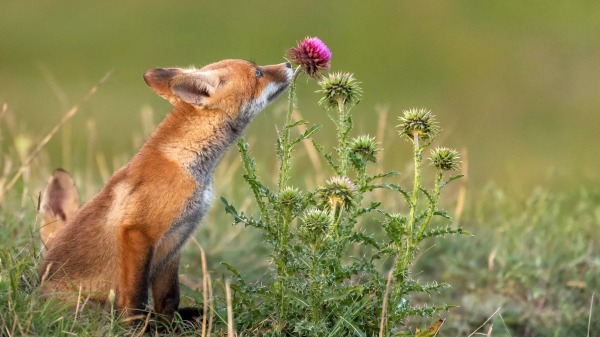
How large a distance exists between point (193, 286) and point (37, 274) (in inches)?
64.0

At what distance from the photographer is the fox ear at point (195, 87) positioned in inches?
198

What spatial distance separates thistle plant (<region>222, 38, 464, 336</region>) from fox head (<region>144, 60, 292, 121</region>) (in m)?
0.41

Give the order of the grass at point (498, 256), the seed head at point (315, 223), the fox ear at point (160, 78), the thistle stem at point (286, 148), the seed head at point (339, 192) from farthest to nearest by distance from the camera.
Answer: the grass at point (498, 256) → the fox ear at point (160, 78) → the thistle stem at point (286, 148) → the seed head at point (339, 192) → the seed head at point (315, 223)

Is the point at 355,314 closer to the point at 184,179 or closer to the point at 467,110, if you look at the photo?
the point at 184,179

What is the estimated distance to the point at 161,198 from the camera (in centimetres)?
484

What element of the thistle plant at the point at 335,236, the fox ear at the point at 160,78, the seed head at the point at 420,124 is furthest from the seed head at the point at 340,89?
the fox ear at the point at 160,78

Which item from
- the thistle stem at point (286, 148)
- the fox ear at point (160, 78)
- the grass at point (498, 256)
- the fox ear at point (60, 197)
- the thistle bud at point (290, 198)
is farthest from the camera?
the grass at point (498, 256)

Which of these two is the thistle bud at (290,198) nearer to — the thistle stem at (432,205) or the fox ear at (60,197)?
the thistle stem at (432,205)

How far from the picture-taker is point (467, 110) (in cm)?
1526

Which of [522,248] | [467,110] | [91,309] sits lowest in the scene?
[91,309]

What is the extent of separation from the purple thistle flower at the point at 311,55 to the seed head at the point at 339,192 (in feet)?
1.89

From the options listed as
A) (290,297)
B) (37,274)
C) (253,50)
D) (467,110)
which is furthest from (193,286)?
(253,50)

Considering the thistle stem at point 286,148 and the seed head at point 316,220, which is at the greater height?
the thistle stem at point 286,148

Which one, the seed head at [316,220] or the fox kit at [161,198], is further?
the fox kit at [161,198]
